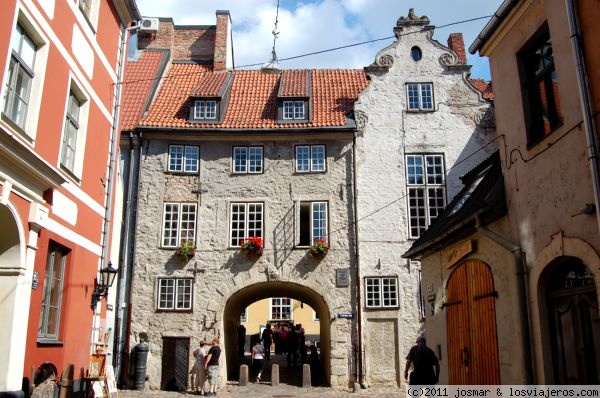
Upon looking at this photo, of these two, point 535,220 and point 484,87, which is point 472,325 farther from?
point 484,87

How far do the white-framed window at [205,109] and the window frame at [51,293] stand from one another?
11.8m

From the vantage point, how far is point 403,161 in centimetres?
2027

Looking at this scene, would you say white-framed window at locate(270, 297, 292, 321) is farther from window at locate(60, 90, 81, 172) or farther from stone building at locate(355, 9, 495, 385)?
window at locate(60, 90, 81, 172)

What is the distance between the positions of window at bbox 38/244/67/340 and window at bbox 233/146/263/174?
429 inches

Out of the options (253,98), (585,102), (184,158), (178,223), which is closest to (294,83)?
(253,98)

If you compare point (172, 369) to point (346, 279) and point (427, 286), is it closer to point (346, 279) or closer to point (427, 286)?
point (346, 279)

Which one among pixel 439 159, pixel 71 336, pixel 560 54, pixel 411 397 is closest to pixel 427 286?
pixel 411 397

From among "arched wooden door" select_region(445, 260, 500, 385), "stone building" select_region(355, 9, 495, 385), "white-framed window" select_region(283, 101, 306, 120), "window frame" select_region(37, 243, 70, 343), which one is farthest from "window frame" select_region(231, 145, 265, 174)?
"window frame" select_region(37, 243, 70, 343)

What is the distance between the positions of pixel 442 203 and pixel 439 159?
1.63m

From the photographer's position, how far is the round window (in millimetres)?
21406

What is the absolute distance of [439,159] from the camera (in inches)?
800

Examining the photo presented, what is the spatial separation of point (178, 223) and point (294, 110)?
596 cm

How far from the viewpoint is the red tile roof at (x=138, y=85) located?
20925 mm

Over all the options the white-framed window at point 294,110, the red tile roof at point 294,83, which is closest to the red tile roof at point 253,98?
the red tile roof at point 294,83
